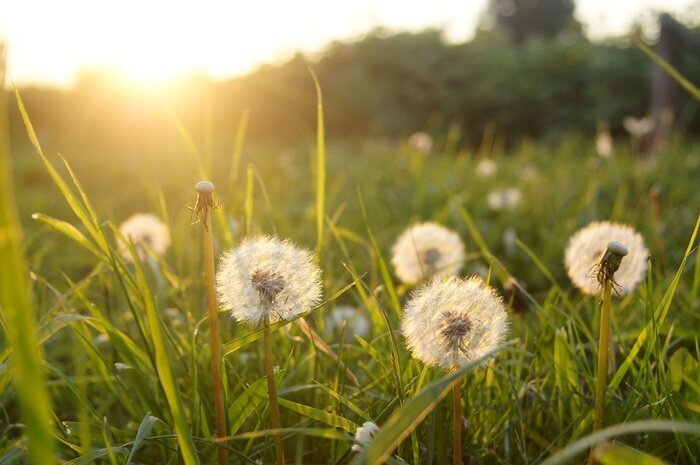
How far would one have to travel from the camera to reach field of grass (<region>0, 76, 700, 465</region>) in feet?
2.78

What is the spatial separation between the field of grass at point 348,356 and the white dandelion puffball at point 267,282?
0.08 meters

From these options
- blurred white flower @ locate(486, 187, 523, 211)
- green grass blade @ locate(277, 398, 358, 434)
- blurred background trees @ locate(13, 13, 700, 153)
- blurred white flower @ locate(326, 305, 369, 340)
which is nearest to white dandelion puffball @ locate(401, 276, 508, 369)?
green grass blade @ locate(277, 398, 358, 434)

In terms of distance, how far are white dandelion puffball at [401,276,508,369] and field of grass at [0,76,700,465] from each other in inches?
1.1

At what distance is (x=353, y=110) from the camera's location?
1401 cm

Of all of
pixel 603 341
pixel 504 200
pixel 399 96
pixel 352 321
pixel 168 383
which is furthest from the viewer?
pixel 399 96

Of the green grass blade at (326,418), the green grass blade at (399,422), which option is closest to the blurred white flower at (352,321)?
the green grass blade at (326,418)

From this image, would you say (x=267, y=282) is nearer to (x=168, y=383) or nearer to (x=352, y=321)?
(x=168, y=383)

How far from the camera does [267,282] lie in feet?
2.74

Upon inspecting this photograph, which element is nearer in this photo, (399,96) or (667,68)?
(667,68)

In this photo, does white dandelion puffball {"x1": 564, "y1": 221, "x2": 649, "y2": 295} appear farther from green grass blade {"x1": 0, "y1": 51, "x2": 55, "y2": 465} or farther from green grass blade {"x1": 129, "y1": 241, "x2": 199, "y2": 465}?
green grass blade {"x1": 0, "y1": 51, "x2": 55, "y2": 465}

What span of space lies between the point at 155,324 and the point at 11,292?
0.27m

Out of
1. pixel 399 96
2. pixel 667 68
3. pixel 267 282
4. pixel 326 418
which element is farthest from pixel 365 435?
pixel 399 96

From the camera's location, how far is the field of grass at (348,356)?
85 centimetres

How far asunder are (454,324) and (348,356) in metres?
0.39
